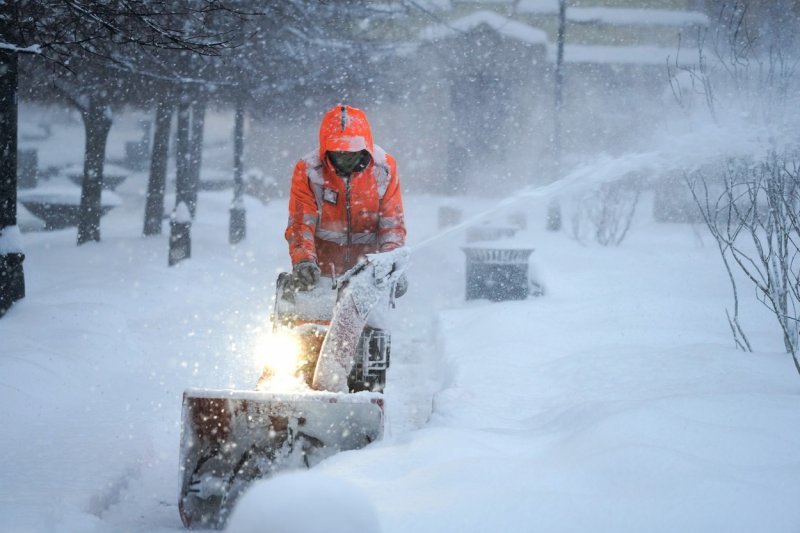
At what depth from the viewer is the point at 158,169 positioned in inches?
659

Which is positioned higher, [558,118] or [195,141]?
[558,118]

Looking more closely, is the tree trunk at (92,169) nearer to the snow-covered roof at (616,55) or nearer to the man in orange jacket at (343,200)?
the man in orange jacket at (343,200)

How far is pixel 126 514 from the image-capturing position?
380 centimetres

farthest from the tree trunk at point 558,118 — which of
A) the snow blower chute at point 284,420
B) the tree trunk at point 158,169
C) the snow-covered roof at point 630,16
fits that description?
the snow blower chute at point 284,420

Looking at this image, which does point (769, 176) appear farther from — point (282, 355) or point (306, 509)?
point (306, 509)

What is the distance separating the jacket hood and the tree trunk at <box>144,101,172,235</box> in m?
11.2

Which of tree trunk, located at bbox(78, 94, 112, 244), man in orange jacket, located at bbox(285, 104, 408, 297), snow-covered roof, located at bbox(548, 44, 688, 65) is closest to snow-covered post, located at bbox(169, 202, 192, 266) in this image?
tree trunk, located at bbox(78, 94, 112, 244)

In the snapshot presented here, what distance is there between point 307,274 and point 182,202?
10.7 m

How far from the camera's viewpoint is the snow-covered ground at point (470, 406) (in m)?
2.76

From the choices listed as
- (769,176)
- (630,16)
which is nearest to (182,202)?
(769,176)

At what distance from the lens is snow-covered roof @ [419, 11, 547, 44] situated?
25703 millimetres

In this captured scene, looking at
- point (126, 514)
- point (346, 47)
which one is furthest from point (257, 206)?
point (126, 514)

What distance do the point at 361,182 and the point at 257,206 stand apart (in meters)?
23.1

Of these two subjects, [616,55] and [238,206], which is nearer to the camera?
[238,206]
